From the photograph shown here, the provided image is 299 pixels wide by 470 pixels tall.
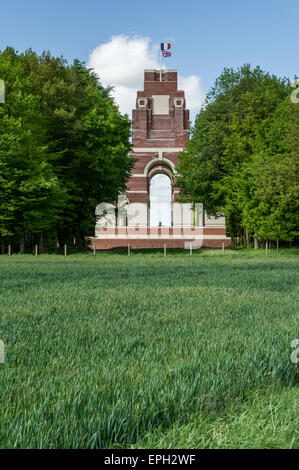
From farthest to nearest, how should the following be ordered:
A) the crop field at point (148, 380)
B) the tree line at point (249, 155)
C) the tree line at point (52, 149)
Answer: the tree line at point (249, 155)
the tree line at point (52, 149)
the crop field at point (148, 380)

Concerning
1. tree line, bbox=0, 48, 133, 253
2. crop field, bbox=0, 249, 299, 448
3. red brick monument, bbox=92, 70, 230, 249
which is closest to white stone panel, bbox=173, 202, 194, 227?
red brick monument, bbox=92, 70, 230, 249

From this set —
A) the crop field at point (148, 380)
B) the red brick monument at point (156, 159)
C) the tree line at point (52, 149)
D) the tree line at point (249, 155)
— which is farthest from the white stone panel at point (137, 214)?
the crop field at point (148, 380)

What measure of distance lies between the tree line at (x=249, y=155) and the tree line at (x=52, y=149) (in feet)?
25.2

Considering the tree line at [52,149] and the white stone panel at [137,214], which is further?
the white stone panel at [137,214]

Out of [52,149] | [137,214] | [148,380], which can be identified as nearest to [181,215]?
[137,214]

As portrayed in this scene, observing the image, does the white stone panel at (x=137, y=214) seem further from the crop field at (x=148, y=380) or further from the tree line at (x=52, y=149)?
the crop field at (x=148, y=380)

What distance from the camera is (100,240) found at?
178 feet

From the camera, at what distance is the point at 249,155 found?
34125mm

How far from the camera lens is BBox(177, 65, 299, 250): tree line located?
2881cm

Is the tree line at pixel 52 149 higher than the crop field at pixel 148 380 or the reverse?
higher

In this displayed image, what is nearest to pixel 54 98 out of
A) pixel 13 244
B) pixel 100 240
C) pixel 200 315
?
pixel 13 244

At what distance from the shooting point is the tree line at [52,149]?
88.5 feet

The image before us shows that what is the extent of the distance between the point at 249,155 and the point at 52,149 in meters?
15.7
